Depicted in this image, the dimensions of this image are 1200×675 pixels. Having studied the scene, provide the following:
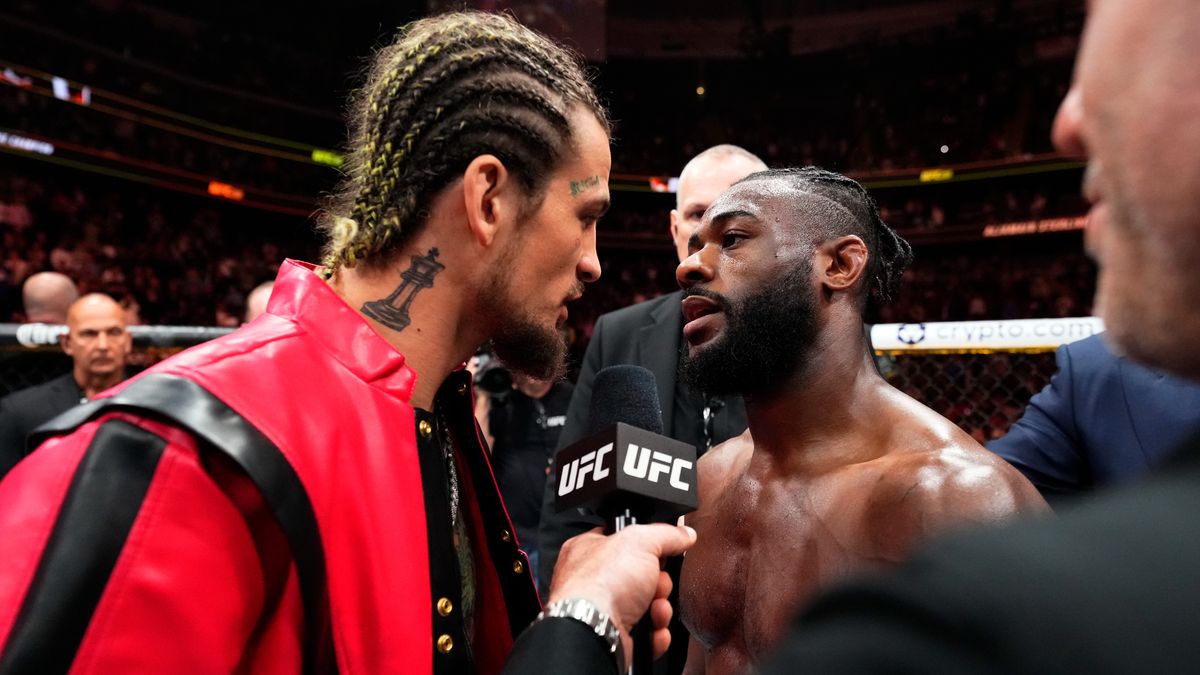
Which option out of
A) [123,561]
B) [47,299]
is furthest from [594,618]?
[47,299]

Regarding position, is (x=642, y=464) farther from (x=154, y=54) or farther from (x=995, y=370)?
(x=154, y=54)

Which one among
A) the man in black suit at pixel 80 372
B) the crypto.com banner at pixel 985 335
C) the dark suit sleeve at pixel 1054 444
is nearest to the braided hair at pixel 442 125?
the dark suit sleeve at pixel 1054 444

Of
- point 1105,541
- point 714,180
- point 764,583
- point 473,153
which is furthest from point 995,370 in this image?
→ point 1105,541

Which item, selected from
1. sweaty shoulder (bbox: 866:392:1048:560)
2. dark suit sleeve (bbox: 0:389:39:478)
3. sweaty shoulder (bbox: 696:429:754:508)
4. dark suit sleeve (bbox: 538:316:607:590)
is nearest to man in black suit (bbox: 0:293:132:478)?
dark suit sleeve (bbox: 0:389:39:478)

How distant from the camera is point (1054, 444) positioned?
1992 millimetres

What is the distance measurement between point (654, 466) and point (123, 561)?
56 centimetres

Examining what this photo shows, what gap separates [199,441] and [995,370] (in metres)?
7.78

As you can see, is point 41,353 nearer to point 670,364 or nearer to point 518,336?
point 670,364

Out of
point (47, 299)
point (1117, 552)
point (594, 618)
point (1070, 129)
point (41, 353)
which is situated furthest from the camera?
point (47, 299)

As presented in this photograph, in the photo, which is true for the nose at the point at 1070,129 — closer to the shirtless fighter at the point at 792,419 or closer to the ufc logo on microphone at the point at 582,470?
the ufc logo on microphone at the point at 582,470

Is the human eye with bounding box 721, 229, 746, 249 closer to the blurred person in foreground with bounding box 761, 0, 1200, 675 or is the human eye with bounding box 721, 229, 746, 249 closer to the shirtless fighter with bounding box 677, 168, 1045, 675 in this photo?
the shirtless fighter with bounding box 677, 168, 1045, 675

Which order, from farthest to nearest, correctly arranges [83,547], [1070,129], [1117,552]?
[83,547] → [1070,129] → [1117,552]

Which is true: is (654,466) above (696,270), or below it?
below

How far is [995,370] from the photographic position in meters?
7.75
